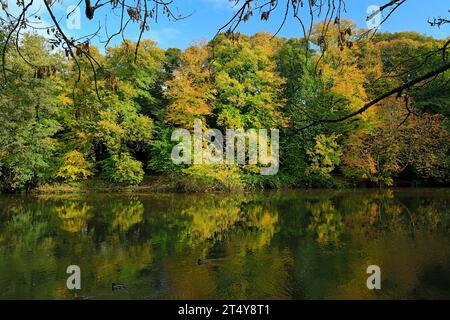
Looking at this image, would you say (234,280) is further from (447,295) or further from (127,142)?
(127,142)

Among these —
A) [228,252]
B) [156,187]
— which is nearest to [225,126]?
[156,187]

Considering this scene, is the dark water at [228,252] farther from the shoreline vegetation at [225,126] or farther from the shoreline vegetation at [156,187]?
Result: the shoreline vegetation at [225,126]

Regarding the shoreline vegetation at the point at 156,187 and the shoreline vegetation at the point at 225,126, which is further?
the shoreline vegetation at the point at 225,126

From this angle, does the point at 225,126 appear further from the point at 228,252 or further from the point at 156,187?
the point at 228,252

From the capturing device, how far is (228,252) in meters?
7.29

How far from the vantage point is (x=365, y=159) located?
2225 centimetres

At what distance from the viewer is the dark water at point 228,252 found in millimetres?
5246

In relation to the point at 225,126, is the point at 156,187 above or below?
below

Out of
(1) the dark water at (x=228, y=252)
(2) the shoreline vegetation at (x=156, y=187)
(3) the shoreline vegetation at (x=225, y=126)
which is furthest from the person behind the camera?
(3) the shoreline vegetation at (x=225, y=126)

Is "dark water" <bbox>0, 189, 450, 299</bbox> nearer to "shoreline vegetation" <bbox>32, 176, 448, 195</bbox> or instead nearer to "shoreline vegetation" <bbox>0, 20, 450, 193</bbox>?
"shoreline vegetation" <bbox>32, 176, 448, 195</bbox>

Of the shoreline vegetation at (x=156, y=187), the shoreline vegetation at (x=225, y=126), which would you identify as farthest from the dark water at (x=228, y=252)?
the shoreline vegetation at (x=225, y=126)

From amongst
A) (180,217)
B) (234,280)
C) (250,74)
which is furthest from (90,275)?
(250,74)

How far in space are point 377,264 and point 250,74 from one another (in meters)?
17.4
